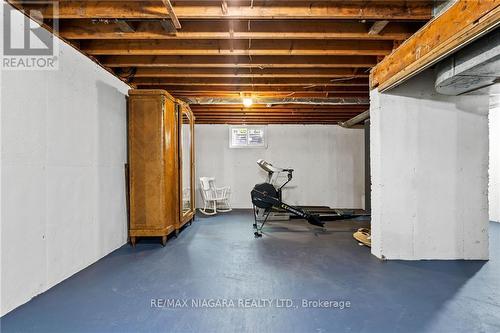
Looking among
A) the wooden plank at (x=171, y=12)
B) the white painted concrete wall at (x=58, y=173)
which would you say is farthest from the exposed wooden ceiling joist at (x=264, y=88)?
the wooden plank at (x=171, y=12)

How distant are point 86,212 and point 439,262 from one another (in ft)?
14.6

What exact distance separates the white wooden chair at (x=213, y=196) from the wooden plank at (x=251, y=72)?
3310 mm

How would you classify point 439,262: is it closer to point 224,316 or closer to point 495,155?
point 224,316

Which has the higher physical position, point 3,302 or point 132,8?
point 132,8

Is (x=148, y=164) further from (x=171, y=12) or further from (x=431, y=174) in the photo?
(x=431, y=174)

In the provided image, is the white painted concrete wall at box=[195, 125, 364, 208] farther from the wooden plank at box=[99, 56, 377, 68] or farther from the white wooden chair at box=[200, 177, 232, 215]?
the wooden plank at box=[99, 56, 377, 68]

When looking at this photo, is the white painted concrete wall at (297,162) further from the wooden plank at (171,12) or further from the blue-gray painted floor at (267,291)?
the wooden plank at (171,12)

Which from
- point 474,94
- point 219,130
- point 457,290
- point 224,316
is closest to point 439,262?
point 457,290

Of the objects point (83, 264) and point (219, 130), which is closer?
point (83, 264)

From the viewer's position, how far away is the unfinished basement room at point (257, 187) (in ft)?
7.02

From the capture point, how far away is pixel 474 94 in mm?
3287

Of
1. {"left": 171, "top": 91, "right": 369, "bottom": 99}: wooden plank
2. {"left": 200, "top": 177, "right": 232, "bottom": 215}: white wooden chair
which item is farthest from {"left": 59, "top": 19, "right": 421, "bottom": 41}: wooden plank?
{"left": 200, "top": 177, "right": 232, "bottom": 215}: white wooden chair

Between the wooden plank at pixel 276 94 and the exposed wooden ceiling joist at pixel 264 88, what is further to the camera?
the wooden plank at pixel 276 94

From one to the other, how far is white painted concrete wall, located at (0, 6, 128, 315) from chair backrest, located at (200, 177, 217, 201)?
294 centimetres
